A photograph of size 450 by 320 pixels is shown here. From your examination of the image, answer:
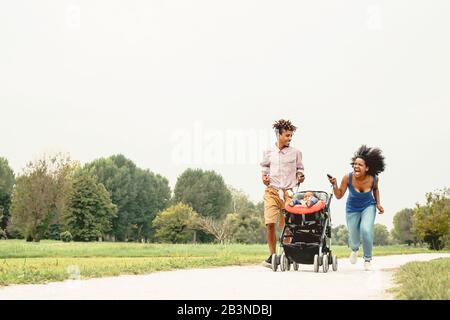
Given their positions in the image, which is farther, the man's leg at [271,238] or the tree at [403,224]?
the tree at [403,224]

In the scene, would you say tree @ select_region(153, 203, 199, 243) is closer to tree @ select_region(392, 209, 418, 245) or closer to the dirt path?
tree @ select_region(392, 209, 418, 245)

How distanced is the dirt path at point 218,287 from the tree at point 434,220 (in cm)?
2295

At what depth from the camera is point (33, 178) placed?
1340 inches

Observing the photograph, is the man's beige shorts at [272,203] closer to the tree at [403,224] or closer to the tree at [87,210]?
the tree at [87,210]

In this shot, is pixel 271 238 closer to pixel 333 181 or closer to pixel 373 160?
pixel 333 181

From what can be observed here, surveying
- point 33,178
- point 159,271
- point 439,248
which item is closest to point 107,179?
point 33,178

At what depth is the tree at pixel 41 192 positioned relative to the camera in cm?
3344

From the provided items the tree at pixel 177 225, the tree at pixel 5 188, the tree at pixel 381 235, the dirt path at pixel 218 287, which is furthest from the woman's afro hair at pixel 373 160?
the tree at pixel 381 235

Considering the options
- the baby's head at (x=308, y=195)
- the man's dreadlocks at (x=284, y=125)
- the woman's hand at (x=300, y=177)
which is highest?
the man's dreadlocks at (x=284, y=125)

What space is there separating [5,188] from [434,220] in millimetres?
40652

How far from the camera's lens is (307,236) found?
7.88 meters

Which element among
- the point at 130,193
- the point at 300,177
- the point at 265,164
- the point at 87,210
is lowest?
the point at 300,177

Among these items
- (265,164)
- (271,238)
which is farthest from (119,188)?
(265,164)

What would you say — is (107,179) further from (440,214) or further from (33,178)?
(440,214)
